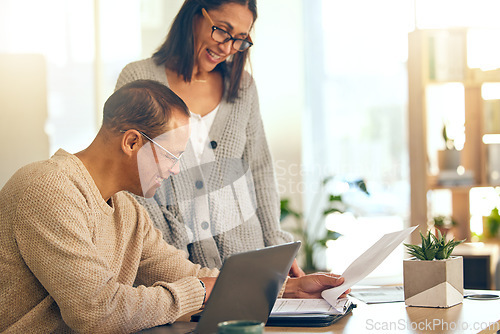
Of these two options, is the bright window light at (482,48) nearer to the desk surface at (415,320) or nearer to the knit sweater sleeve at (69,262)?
the desk surface at (415,320)

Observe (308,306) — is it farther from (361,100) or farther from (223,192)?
(361,100)

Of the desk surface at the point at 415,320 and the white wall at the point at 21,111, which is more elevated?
the white wall at the point at 21,111

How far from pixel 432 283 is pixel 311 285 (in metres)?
0.28

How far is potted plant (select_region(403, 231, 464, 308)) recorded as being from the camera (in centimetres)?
135

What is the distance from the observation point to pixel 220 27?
5.57 feet

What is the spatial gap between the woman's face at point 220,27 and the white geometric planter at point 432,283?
29.8 inches

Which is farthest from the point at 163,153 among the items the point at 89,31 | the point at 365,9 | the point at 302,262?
the point at 365,9

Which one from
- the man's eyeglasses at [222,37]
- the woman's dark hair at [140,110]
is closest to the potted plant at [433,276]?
the woman's dark hair at [140,110]

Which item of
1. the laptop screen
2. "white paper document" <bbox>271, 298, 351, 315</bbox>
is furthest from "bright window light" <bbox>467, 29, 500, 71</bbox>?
the laptop screen

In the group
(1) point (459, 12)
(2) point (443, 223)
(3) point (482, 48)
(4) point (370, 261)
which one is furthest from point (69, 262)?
(1) point (459, 12)

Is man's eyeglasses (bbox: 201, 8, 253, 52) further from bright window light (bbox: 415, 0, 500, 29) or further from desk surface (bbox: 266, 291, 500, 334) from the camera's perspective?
bright window light (bbox: 415, 0, 500, 29)

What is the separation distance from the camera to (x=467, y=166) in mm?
3830

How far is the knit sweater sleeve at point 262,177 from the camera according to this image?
6.11 feet

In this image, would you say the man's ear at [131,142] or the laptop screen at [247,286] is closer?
the laptop screen at [247,286]
